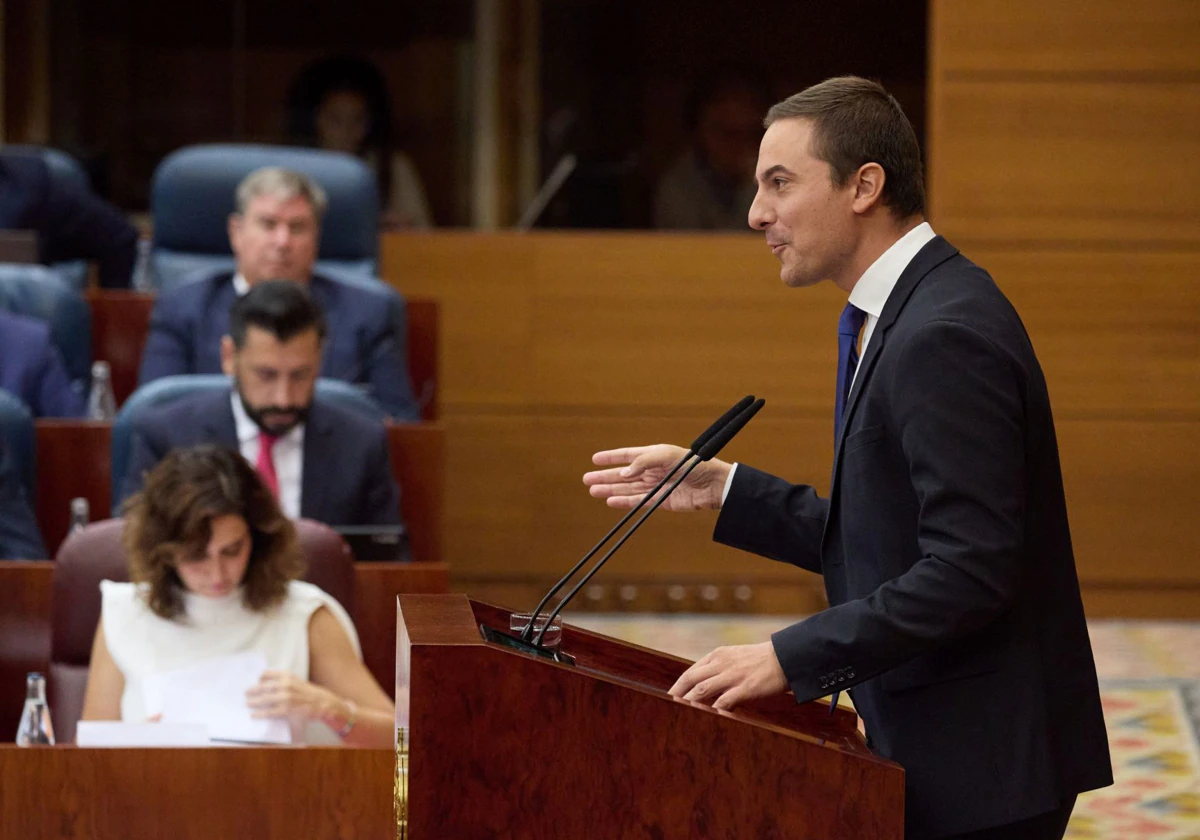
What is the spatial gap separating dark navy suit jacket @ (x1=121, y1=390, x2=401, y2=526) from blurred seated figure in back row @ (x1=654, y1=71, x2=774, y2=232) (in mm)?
2013

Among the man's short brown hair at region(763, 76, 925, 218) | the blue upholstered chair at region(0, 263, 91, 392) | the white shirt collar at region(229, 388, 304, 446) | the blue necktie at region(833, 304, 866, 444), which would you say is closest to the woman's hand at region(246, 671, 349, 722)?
the white shirt collar at region(229, 388, 304, 446)

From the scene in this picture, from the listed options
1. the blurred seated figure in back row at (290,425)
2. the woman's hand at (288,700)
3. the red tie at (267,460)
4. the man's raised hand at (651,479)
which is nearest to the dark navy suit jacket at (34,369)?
the blurred seated figure in back row at (290,425)

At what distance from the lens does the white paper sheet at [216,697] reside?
2756 millimetres

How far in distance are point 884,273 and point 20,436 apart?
2728 mm

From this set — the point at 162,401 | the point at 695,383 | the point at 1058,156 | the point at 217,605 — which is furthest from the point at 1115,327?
the point at 217,605

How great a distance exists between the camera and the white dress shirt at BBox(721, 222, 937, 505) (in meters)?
1.53

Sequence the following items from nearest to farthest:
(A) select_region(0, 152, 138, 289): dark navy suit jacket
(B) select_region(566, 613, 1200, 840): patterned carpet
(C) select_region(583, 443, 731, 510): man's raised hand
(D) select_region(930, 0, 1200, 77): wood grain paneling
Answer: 1. (C) select_region(583, 443, 731, 510): man's raised hand
2. (B) select_region(566, 613, 1200, 840): patterned carpet
3. (D) select_region(930, 0, 1200, 77): wood grain paneling
4. (A) select_region(0, 152, 138, 289): dark navy suit jacket

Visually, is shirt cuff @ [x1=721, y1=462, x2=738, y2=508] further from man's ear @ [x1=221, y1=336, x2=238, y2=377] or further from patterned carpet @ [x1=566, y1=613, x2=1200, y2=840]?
man's ear @ [x1=221, y1=336, x2=238, y2=377]

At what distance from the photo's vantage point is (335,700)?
2789mm

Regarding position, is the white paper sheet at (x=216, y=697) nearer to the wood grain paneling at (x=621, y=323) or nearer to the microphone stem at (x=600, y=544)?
the microphone stem at (x=600, y=544)

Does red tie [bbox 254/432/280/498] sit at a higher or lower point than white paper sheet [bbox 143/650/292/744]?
higher

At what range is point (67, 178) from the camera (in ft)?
18.2

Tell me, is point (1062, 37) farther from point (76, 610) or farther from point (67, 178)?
point (76, 610)

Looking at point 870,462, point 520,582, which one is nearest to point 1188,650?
point 520,582
